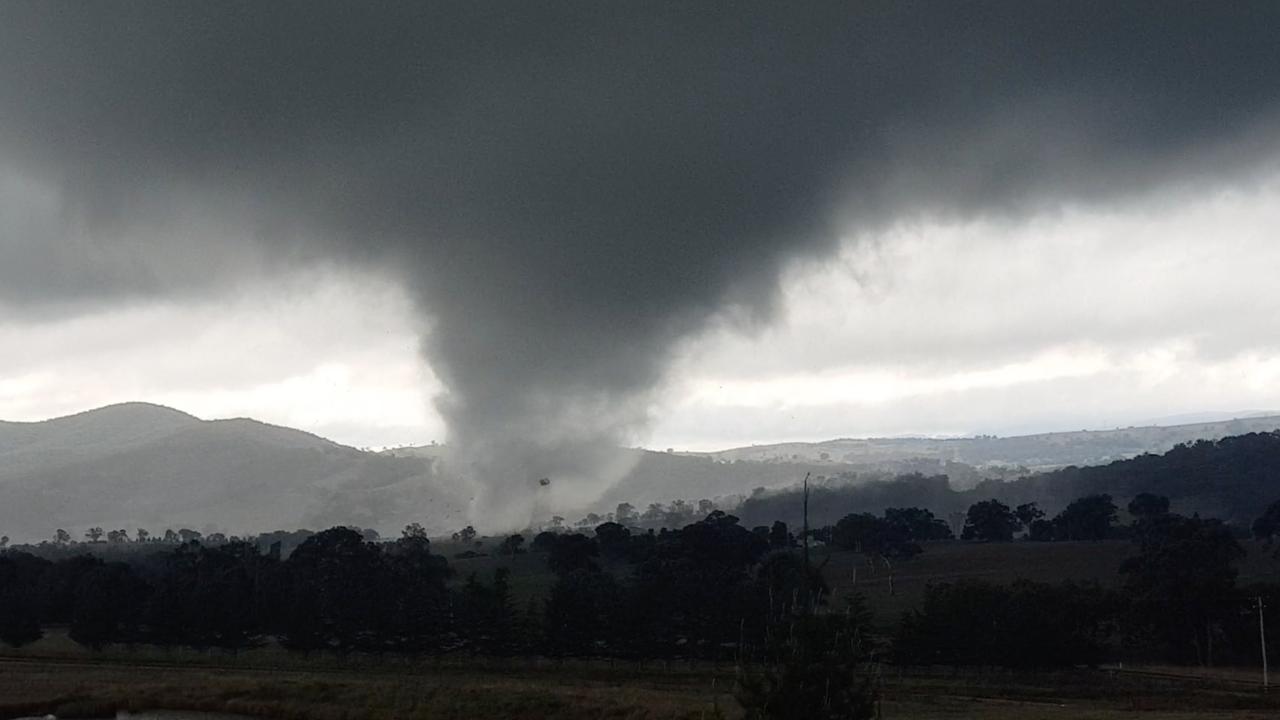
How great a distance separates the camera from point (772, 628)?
142ft

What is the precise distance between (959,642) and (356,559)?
8867cm

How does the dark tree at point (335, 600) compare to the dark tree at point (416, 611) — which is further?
the dark tree at point (335, 600)

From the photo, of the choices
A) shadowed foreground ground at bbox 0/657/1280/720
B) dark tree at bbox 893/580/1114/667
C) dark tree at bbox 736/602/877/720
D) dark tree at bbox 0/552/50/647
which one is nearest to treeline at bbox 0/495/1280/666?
dark tree at bbox 893/580/1114/667

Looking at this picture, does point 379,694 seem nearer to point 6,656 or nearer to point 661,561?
point 6,656

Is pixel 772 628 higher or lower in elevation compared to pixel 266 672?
higher

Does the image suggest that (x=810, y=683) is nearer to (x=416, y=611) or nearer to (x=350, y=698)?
(x=350, y=698)

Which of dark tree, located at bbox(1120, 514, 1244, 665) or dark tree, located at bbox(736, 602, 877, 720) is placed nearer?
dark tree, located at bbox(736, 602, 877, 720)

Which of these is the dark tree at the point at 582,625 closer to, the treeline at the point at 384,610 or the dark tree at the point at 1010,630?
the treeline at the point at 384,610

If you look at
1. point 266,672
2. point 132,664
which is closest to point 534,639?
point 266,672

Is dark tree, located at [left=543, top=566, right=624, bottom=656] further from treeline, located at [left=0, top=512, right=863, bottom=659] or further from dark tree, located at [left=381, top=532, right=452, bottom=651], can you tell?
dark tree, located at [left=381, top=532, right=452, bottom=651]

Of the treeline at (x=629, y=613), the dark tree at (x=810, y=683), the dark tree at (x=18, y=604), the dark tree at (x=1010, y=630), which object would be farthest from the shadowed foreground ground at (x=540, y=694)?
the dark tree at (x=18, y=604)

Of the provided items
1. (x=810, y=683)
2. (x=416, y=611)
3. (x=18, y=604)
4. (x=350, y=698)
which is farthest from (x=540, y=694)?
(x=18, y=604)

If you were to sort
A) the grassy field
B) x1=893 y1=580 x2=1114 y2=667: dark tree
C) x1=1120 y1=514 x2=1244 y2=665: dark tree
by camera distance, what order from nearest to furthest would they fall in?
the grassy field
x1=893 y1=580 x2=1114 y2=667: dark tree
x1=1120 y1=514 x2=1244 y2=665: dark tree

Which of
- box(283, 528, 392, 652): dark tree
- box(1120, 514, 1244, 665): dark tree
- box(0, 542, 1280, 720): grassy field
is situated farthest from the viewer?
box(283, 528, 392, 652): dark tree
